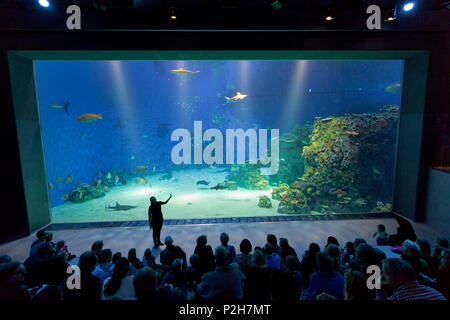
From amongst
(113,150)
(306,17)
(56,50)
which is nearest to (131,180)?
(113,150)

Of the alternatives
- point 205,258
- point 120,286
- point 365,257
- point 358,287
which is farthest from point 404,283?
point 120,286

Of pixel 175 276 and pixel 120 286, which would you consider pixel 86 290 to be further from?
pixel 175 276

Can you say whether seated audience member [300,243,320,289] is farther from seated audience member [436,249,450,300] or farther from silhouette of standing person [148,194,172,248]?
silhouette of standing person [148,194,172,248]

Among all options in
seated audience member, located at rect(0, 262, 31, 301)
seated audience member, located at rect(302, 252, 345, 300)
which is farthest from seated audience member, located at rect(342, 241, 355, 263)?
seated audience member, located at rect(0, 262, 31, 301)

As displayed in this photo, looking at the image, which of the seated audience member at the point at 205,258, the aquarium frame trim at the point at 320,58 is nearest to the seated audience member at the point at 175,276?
the seated audience member at the point at 205,258

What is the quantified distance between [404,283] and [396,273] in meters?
0.09

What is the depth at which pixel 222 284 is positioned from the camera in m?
2.14

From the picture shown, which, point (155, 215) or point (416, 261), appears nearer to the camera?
point (416, 261)

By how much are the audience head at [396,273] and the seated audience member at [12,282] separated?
3115 mm

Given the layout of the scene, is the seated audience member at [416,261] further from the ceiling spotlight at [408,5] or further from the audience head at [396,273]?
the ceiling spotlight at [408,5]
